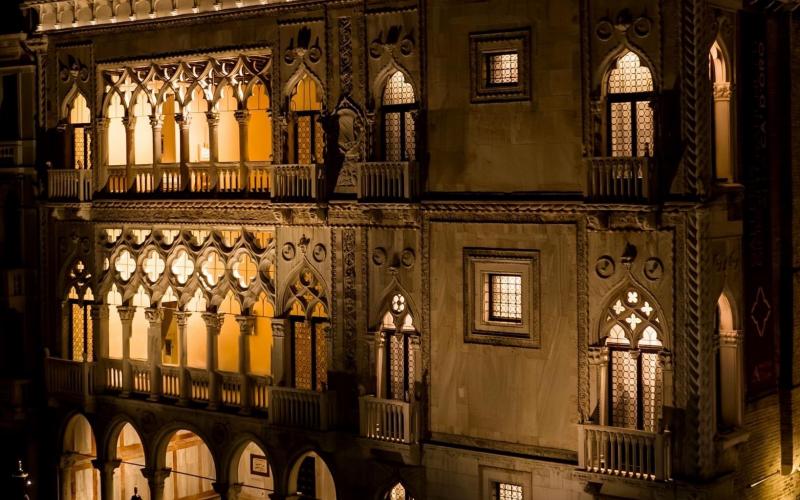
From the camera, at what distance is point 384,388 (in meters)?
30.5

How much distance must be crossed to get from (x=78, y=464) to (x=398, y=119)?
13.6 m

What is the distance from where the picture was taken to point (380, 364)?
30.5 metres

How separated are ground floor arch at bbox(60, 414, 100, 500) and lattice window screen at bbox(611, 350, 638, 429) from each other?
15557 mm

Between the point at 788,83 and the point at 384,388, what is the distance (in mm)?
10766

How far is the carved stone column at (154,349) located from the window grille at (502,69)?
10.9 m

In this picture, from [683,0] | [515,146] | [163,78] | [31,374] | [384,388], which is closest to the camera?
[683,0]

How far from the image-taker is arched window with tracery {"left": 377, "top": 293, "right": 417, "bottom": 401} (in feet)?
99.2

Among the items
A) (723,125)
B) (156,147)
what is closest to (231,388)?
(156,147)

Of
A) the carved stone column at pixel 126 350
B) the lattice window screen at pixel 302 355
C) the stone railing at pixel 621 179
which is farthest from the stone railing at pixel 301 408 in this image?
the stone railing at pixel 621 179

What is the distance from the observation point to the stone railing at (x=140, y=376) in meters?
35.3

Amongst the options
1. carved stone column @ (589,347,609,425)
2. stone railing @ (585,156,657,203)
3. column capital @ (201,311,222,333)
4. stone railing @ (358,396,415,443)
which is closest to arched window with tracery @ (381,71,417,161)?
stone railing @ (585,156,657,203)

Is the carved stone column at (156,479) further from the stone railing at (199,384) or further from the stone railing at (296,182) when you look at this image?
the stone railing at (296,182)

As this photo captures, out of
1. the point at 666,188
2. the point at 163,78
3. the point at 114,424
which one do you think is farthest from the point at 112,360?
the point at 666,188

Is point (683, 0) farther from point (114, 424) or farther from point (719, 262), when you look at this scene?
point (114, 424)
